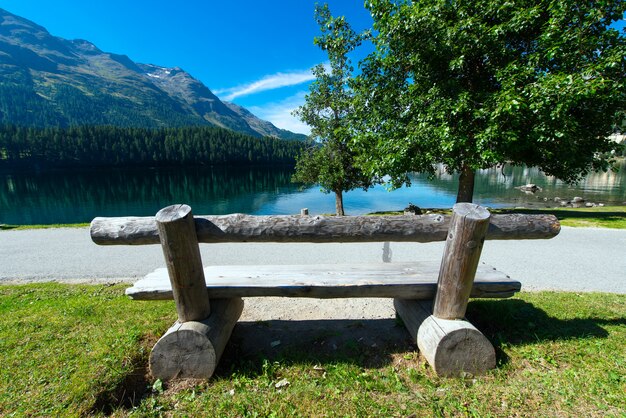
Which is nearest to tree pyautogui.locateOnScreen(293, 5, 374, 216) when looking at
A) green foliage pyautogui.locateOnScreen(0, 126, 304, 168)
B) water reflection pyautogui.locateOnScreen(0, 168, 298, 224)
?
water reflection pyautogui.locateOnScreen(0, 168, 298, 224)

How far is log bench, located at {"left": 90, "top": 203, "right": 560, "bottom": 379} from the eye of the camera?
3265 millimetres

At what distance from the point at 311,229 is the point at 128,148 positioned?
114551mm

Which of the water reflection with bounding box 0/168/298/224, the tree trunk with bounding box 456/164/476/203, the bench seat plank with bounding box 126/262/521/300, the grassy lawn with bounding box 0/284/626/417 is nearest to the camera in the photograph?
the grassy lawn with bounding box 0/284/626/417

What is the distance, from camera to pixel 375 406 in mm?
2986

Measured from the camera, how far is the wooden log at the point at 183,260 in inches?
124

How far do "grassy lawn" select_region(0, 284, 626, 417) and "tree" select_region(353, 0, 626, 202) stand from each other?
8.07 meters

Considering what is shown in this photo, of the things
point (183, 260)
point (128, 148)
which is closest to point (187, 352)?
point (183, 260)

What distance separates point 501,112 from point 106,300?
12.9 meters

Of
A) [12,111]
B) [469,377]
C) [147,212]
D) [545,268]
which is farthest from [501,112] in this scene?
[12,111]

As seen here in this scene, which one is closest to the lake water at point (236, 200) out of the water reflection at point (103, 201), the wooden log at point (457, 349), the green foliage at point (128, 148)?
the water reflection at point (103, 201)

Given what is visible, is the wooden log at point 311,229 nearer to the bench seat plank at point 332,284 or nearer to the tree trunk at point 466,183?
the bench seat plank at point 332,284

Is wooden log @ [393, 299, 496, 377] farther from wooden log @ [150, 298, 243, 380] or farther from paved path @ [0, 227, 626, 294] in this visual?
paved path @ [0, 227, 626, 294]

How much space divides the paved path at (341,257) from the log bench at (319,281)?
12.9 ft

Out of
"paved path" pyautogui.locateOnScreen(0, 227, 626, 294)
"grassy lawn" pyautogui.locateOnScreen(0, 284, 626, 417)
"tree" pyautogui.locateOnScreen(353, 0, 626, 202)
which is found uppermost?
"tree" pyautogui.locateOnScreen(353, 0, 626, 202)
